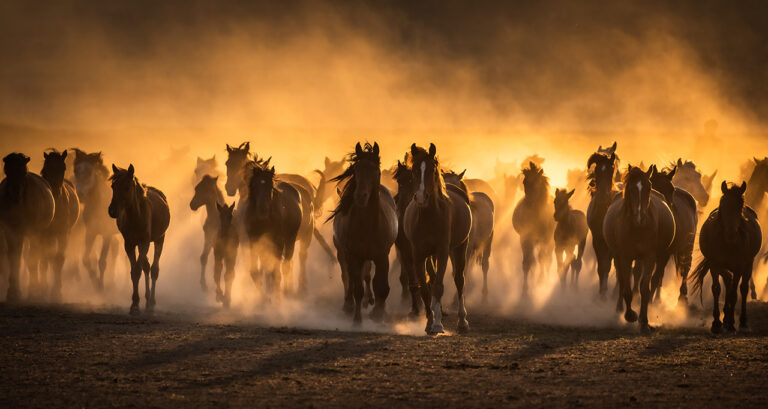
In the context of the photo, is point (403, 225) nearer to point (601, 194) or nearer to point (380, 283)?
point (380, 283)

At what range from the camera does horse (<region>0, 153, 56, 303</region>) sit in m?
17.8

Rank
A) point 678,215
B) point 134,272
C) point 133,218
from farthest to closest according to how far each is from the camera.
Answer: point 678,215, point 133,218, point 134,272

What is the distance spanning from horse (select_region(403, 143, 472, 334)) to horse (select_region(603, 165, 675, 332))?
2560 mm

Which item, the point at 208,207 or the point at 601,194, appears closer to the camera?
the point at 601,194

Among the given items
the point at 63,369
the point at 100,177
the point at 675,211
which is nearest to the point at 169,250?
the point at 100,177

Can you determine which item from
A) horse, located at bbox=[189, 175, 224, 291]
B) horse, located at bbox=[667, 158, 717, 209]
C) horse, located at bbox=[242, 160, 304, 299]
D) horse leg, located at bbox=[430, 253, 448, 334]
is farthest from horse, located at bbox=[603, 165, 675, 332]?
horse, located at bbox=[189, 175, 224, 291]

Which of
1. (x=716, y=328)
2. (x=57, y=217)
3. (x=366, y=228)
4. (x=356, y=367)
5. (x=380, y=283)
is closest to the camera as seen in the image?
(x=356, y=367)

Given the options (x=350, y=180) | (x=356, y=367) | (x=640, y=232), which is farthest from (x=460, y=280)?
(x=356, y=367)

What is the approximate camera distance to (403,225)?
46.6 feet

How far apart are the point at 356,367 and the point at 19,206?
1045cm

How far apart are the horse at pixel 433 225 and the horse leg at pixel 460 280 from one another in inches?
0.6

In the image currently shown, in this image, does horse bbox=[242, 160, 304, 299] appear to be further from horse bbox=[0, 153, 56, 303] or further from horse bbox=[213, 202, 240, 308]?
horse bbox=[0, 153, 56, 303]

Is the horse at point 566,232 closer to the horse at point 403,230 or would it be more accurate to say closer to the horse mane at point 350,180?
the horse at point 403,230

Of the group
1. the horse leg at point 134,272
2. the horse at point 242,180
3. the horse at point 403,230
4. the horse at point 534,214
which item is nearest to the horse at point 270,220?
the horse at point 242,180
